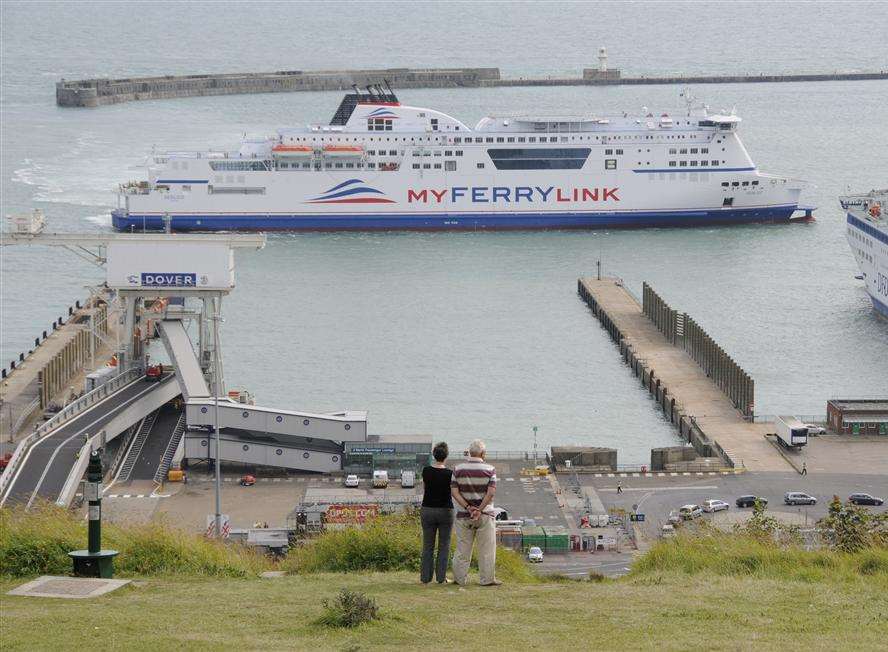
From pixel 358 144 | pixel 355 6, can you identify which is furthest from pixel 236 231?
pixel 355 6

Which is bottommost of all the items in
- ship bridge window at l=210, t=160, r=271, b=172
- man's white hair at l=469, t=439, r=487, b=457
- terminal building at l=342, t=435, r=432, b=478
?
man's white hair at l=469, t=439, r=487, b=457

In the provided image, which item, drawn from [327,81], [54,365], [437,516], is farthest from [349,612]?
[327,81]

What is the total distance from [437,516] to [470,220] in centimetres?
4919

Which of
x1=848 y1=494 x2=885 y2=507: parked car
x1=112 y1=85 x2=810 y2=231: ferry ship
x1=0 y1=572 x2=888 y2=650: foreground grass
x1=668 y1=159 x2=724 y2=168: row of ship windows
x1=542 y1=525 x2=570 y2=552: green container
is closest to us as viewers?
x1=0 y1=572 x2=888 y2=650: foreground grass

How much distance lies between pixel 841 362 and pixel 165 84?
6381 cm

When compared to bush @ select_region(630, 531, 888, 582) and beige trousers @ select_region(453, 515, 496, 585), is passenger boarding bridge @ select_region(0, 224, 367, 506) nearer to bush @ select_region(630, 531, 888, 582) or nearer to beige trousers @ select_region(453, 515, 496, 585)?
bush @ select_region(630, 531, 888, 582)

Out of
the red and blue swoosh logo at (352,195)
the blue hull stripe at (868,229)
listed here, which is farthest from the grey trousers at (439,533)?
the red and blue swoosh logo at (352,195)

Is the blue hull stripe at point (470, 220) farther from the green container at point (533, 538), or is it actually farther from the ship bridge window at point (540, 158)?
the green container at point (533, 538)

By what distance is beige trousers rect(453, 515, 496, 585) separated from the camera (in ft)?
40.4

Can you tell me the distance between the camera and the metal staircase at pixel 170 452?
28.5 metres

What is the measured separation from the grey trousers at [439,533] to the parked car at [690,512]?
13.6m

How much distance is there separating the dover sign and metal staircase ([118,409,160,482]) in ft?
8.35

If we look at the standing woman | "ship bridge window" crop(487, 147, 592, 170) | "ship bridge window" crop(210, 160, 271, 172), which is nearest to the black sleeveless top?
the standing woman

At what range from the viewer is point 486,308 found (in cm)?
4541
